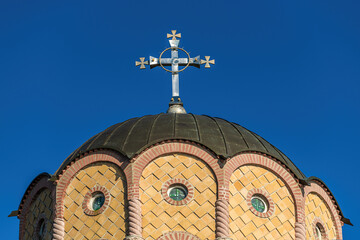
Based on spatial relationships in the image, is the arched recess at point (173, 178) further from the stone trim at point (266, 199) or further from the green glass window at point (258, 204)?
the green glass window at point (258, 204)

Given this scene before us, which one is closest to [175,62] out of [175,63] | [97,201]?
→ [175,63]

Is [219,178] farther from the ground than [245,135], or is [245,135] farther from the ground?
[245,135]

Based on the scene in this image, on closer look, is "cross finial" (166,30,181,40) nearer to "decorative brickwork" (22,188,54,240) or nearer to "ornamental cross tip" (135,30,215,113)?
"ornamental cross tip" (135,30,215,113)

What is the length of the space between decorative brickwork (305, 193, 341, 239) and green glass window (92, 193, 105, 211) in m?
7.24

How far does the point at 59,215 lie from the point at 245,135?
738cm

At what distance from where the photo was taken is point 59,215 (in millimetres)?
38562

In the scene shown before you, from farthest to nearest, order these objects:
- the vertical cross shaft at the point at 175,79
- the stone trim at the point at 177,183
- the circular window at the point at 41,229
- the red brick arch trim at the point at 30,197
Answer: the vertical cross shaft at the point at 175,79, the red brick arch trim at the point at 30,197, the circular window at the point at 41,229, the stone trim at the point at 177,183

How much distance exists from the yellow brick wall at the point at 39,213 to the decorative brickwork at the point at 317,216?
907 cm

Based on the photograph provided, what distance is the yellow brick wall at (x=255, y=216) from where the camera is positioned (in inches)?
1485

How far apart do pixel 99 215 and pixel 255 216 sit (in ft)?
17.5

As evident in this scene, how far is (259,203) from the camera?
3853 cm

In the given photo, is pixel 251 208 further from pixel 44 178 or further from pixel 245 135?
pixel 44 178

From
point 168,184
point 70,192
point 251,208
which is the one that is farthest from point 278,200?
point 70,192

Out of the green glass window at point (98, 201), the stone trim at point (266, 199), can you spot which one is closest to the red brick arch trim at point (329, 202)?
the stone trim at point (266, 199)
